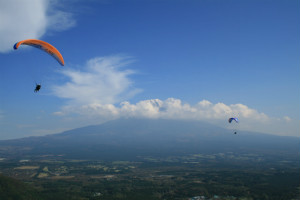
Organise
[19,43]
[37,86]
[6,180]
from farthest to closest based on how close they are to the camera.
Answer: [6,180] → [37,86] → [19,43]

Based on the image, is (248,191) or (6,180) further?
(248,191)

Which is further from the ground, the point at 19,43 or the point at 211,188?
the point at 19,43

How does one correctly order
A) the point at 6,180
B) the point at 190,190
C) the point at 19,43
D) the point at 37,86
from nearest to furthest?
the point at 19,43 → the point at 37,86 → the point at 6,180 → the point at 190,190

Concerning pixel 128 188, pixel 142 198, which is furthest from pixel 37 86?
pixel 128 188

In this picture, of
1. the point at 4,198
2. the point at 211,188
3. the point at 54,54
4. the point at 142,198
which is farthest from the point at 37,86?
the point at 211,188

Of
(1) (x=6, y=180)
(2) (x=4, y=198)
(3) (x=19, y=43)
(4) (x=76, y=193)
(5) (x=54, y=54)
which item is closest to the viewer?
(3) (x=19, y=43)

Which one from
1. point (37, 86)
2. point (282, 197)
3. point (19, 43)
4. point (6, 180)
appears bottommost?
point (282, 197)

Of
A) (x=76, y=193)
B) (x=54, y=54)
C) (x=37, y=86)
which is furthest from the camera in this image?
(x=76, y=193)

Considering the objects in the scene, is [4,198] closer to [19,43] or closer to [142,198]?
[142,198]

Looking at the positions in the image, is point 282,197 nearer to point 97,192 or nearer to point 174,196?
point 174,196
